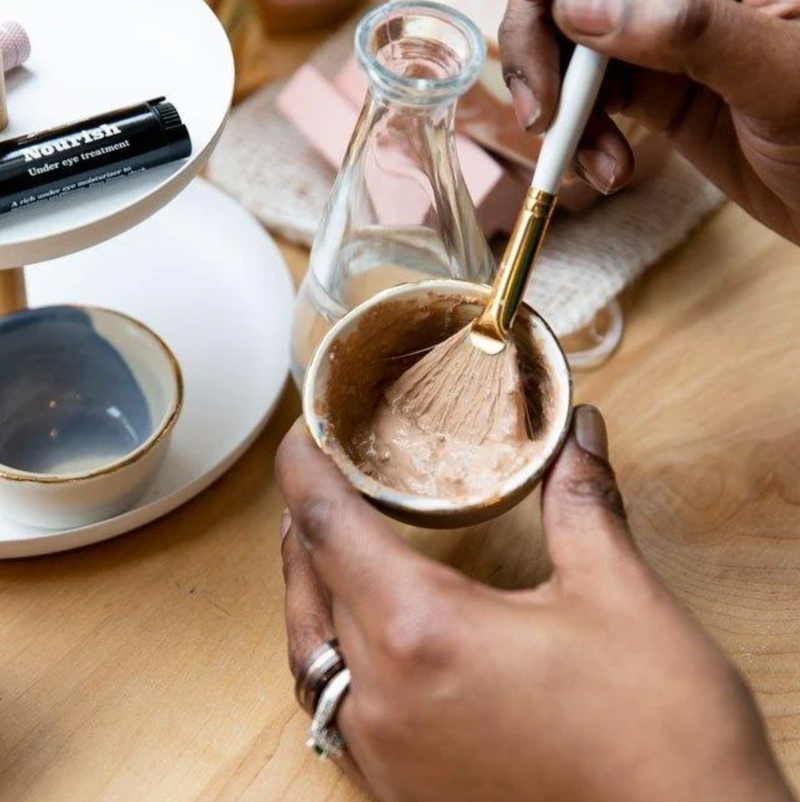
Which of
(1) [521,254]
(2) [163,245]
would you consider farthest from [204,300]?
(1) [521,254]

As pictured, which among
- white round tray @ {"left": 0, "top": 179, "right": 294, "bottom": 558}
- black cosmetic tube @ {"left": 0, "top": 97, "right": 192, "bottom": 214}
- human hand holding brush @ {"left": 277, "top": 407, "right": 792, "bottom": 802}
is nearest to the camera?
human hand holding brush @ {"left": 277, "top": 407, "right": 792, "bottom": 802}

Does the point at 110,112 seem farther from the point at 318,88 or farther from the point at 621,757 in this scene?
the point at 621,757

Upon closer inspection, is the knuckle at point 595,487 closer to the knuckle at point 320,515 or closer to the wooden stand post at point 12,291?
the knuckle at point 320,515

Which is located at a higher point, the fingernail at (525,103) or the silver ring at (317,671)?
the fingernail at (525,103)

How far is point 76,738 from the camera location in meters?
0.49

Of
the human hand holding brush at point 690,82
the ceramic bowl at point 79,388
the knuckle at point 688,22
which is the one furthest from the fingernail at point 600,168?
the ceramic bowl at point 79,388

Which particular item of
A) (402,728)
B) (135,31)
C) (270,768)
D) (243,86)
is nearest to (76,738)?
(270,768)

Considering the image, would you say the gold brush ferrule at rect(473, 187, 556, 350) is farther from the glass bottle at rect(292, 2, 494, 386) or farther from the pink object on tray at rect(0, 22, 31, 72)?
→ the pink object on tray at rect(0, 22, 31, 72)

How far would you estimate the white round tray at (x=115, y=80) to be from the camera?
0.47 m

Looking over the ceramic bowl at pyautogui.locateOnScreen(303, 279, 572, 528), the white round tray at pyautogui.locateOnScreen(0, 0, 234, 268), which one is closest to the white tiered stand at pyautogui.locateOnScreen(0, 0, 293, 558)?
the white round tray at pyautogui.locateOnScreen(0, 0, 234, 268)

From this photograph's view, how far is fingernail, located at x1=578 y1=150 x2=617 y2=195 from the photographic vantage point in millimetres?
538

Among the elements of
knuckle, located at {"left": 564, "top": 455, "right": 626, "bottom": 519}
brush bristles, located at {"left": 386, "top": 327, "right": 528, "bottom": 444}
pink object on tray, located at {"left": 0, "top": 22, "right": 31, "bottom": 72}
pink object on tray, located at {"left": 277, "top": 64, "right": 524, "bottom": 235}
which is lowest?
pink object on tray, located at {"left": 277, "top": 64, "right": 524, "bottom": 235}

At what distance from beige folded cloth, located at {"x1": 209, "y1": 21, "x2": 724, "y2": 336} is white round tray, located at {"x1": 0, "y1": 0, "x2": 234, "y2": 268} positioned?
0.49 ft

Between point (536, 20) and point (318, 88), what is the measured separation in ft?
0.68
